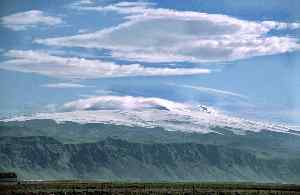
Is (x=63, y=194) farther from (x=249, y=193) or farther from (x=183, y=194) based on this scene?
(x=249, y=193)

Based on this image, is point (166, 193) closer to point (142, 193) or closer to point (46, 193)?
point (142, 193)

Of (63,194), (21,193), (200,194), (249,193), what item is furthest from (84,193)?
(249,193)

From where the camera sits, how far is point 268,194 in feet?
570

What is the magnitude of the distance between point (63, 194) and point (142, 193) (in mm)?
21077

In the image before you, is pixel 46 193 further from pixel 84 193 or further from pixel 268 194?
pixel 268 194

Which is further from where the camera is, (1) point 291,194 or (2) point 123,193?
(1) point 291,194

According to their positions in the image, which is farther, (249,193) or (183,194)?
(249,193)

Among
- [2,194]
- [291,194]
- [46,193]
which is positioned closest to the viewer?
[2,194]

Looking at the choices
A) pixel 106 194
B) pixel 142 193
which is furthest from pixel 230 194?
pixel 106 194

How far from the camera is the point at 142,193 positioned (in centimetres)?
16625

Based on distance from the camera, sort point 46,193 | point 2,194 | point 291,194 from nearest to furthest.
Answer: point 2,194 → point 46,193 → point 291,194

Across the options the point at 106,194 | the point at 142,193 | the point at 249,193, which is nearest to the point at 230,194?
the point at 249,193

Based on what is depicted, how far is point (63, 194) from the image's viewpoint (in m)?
158

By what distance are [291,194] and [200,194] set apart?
29353 mm
